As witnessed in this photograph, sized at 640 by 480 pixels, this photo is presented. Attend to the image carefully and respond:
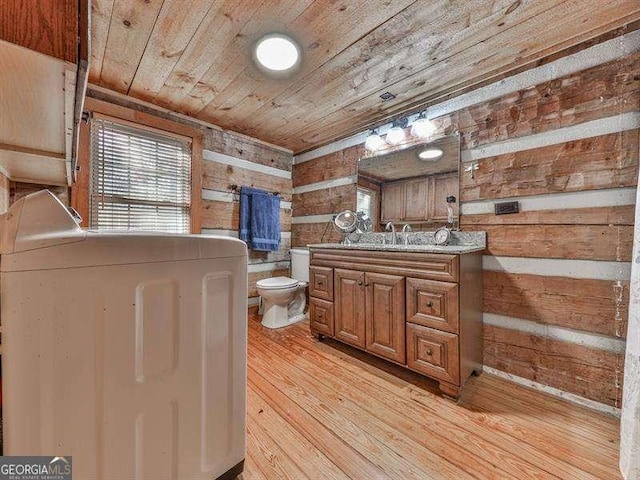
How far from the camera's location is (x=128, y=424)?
0.73 meters

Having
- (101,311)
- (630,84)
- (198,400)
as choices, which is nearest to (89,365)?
(101,311)

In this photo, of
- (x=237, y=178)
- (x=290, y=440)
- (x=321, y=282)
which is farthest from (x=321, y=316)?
(x=237, y=178)

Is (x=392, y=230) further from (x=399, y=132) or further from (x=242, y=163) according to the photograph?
(x=242, y=163)

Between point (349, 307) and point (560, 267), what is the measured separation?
4.46 feet

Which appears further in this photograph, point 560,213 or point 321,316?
point 321,316

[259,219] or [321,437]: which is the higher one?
[259,219]

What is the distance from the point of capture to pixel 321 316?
2303mm

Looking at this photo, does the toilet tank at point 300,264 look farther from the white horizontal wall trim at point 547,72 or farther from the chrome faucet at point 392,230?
the white horizontal wall trim at point 547,72

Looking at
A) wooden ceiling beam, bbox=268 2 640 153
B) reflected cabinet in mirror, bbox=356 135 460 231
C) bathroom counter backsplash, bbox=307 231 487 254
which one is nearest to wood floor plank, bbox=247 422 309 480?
bathroom counter backsplash, bbox=307 231 487 254

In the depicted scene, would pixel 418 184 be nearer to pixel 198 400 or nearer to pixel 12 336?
pixel 198 400

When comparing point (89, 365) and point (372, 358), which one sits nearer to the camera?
point (89, 365)

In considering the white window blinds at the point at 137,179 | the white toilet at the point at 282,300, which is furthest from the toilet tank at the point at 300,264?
the white window blinds at the point at 137,179

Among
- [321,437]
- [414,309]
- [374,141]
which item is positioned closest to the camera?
[321,437]

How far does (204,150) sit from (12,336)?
8.02 feet
